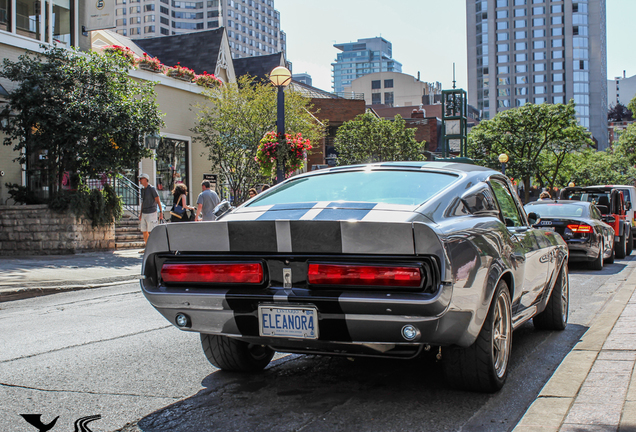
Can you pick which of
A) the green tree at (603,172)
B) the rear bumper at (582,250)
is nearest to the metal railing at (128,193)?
the rear bumper at (582,250)

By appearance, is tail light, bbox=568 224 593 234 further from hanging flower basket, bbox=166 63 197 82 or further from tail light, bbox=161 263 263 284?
hanging flower basket, bbox=166 63 197 82

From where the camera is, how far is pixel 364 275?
3.32 meters

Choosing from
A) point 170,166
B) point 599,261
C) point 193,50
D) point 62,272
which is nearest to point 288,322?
point 62,272

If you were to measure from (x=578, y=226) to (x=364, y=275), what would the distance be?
Answer: 9.65 m

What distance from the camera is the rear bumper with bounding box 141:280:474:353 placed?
3227mm

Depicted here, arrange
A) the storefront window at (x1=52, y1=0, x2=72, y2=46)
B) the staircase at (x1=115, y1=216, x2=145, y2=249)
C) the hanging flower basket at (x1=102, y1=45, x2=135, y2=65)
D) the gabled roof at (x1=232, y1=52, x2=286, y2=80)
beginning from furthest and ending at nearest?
the gabled roof at (x1=232, y1=52, x2=286, y2=80) < the storefront window at (x1=52, y1=0, x2=72, y2=46) < the hanging flower basket at (x1=102, y1=45, x2=135, y2=65) < the staircase at (x1=115, y1=216, x2=145, y2=249)

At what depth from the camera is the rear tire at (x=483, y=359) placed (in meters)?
3.66

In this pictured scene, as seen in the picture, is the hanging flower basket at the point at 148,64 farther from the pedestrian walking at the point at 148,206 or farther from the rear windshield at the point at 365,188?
the rear windshield at the point at 365,188

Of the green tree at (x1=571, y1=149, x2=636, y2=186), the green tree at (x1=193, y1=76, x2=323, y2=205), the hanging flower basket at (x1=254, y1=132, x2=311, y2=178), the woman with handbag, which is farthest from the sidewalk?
the green tree at (x1=571, y1=149, x2=636, y2=186)

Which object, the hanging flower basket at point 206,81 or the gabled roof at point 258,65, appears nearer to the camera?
the hanging flower basket at point 206,81

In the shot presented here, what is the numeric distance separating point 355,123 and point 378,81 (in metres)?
92.1

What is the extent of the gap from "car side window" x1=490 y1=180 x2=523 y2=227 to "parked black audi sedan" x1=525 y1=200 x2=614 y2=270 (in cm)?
659

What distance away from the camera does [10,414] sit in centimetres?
359

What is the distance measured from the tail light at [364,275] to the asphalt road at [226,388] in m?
0.77
